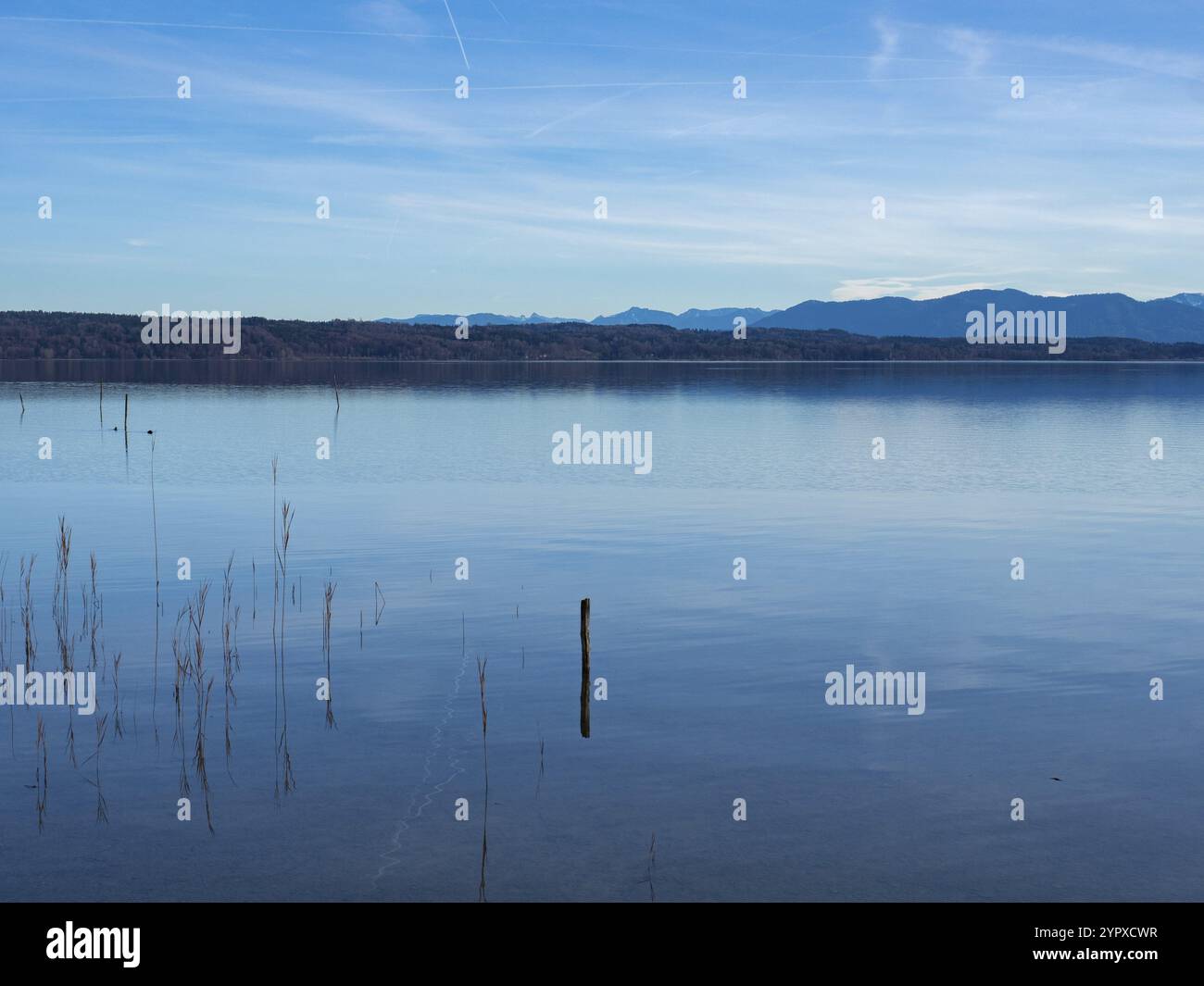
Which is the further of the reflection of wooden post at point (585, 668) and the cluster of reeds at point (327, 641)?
the cluster of reeds at point (327, 641)

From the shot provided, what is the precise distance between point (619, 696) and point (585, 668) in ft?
8.62

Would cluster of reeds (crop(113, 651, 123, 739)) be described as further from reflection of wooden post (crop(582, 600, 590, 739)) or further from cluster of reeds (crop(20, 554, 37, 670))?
reflection of wooden post (crop(582, 600, 590, 739))

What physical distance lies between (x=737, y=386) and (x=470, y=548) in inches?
Result: 4501

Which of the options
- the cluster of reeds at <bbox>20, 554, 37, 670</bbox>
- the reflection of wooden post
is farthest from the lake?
the reflection of wooden post

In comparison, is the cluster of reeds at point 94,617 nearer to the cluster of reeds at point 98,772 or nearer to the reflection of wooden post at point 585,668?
the cluster of reeds at point 98,772

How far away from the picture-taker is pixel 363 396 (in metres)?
118

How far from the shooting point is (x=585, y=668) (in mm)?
15703

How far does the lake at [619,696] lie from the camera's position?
1251cm

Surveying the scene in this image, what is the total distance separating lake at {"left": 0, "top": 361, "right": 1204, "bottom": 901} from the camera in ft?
41.0

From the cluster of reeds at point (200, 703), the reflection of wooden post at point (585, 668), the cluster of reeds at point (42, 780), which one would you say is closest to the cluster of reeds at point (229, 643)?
the cluster of reeds at point (200, 703)

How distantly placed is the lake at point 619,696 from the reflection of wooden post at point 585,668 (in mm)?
341

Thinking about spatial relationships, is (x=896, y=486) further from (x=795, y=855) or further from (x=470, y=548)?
(x=795, y=855)

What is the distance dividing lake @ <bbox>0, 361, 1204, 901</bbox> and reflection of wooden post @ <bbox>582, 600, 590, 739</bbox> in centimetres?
34
